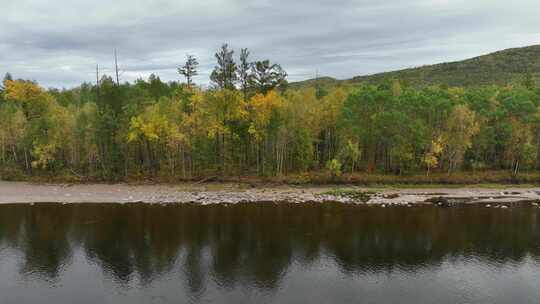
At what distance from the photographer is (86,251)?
36.5 m

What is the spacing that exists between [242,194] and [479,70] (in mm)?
136659

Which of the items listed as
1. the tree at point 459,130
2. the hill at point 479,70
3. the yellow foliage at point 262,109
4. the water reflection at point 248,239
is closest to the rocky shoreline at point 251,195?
the water reflection at point 248,239

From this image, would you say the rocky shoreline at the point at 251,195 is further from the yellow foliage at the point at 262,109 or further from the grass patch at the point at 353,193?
the yellow foliage at the point at 262,109

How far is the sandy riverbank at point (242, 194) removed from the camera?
55.2 m

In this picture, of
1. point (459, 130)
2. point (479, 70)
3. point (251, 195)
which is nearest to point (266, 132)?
point (251, 195)

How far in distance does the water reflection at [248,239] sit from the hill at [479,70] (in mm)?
97855

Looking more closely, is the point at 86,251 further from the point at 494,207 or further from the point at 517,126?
the point at 517,126

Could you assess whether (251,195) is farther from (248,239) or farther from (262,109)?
(248,239)

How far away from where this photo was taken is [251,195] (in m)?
57.8

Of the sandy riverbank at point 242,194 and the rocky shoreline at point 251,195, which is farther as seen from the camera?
the sandy riverbank at point 242,194

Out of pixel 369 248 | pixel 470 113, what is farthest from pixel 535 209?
pixel 369 248

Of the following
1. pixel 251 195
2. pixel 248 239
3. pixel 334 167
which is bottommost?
pixel 248 239

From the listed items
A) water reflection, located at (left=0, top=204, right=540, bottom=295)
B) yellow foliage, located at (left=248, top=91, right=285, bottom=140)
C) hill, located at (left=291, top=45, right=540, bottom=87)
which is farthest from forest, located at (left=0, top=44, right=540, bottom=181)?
hill, located at (left=291, top=45, right=540, bottom=87)

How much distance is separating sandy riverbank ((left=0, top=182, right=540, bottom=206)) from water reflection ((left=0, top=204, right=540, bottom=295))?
11.7 ft
